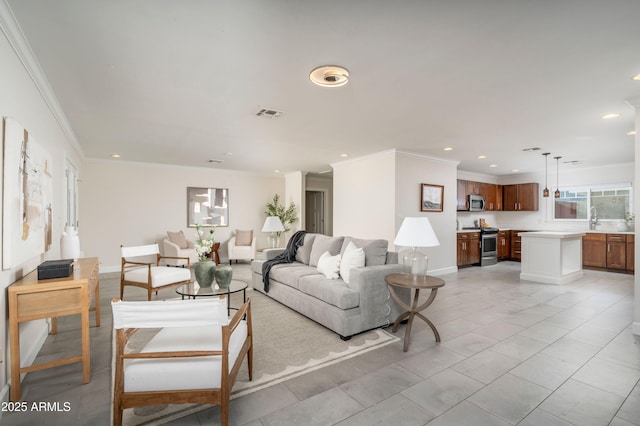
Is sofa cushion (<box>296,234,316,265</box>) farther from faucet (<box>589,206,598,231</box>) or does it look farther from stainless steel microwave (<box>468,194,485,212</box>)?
faucet (<box>589,206,598,231</box>)

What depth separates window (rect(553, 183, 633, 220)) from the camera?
23.4 feet

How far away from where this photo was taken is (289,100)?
3135 millimetres

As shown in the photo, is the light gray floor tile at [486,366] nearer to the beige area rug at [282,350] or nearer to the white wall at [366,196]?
the beige area rug at [282,350]

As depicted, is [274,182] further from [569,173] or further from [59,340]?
[569,173]

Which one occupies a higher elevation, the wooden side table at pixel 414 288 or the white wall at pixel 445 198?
the white wall at pixel 445 198

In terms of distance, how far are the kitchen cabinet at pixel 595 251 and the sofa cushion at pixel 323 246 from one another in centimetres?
657

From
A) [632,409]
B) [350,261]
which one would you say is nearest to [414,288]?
[350,261]

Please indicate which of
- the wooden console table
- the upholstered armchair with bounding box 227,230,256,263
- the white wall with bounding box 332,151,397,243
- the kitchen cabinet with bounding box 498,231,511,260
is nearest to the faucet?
the kitchen cabinet with bounding box 498,231,511,260

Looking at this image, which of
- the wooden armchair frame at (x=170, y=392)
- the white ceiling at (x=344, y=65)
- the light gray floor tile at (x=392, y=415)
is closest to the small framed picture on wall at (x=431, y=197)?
the white ceiling at (x=344, y=65)

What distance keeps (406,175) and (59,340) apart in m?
5.30

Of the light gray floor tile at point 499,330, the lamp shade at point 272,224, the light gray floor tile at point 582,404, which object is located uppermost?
the lamp shade at point 272,224

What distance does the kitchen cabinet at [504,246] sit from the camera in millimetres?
8453

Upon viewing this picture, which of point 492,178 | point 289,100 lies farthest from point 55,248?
point 492,178

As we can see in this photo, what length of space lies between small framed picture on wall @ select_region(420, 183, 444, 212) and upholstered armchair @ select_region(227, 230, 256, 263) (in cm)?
410
